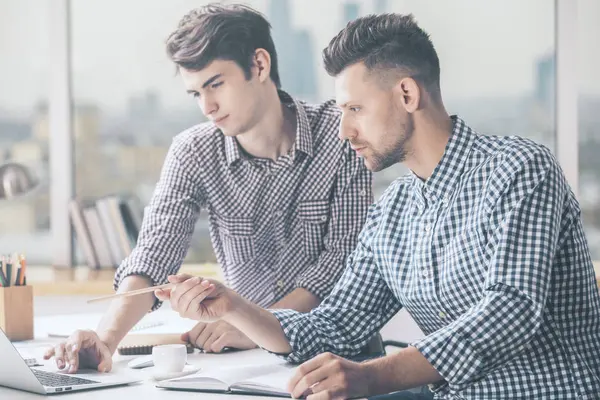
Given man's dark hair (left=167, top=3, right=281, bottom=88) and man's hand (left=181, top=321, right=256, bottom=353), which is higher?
man's dark hair (left=167, top=3, right=281, bottom=88)

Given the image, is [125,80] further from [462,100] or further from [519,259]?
[519,259]

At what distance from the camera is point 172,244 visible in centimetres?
229

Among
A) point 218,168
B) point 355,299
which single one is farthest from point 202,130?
point 355,299

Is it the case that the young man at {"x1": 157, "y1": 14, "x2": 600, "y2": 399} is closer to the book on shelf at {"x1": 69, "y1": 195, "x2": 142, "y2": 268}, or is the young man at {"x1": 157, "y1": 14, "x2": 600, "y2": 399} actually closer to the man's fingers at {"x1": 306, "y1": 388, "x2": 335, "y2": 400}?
the man's fingers at {"x1": 306, "y1": 388, "x2": 335, "y2": 400}

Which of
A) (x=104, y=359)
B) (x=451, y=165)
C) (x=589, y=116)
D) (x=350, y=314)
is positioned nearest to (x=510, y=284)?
(x=451, y=165)

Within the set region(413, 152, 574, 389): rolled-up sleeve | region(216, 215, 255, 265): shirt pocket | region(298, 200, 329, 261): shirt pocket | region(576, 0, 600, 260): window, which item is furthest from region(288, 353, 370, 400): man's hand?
region(576, 0, 600, 260): window

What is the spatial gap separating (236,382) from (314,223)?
874 millimetres

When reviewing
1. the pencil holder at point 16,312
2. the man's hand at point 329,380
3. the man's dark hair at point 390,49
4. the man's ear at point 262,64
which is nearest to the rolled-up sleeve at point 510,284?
the man's hand at point 329,380

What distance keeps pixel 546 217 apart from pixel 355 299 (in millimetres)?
509

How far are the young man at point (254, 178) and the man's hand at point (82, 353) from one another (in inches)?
14.8

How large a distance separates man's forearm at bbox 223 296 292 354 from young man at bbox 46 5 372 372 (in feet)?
1.21

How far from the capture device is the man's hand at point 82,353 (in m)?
1.78

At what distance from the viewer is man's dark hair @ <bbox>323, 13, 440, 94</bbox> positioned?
189cm

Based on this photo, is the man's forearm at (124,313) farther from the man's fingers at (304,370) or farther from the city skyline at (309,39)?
the city skyline at (309,39)
